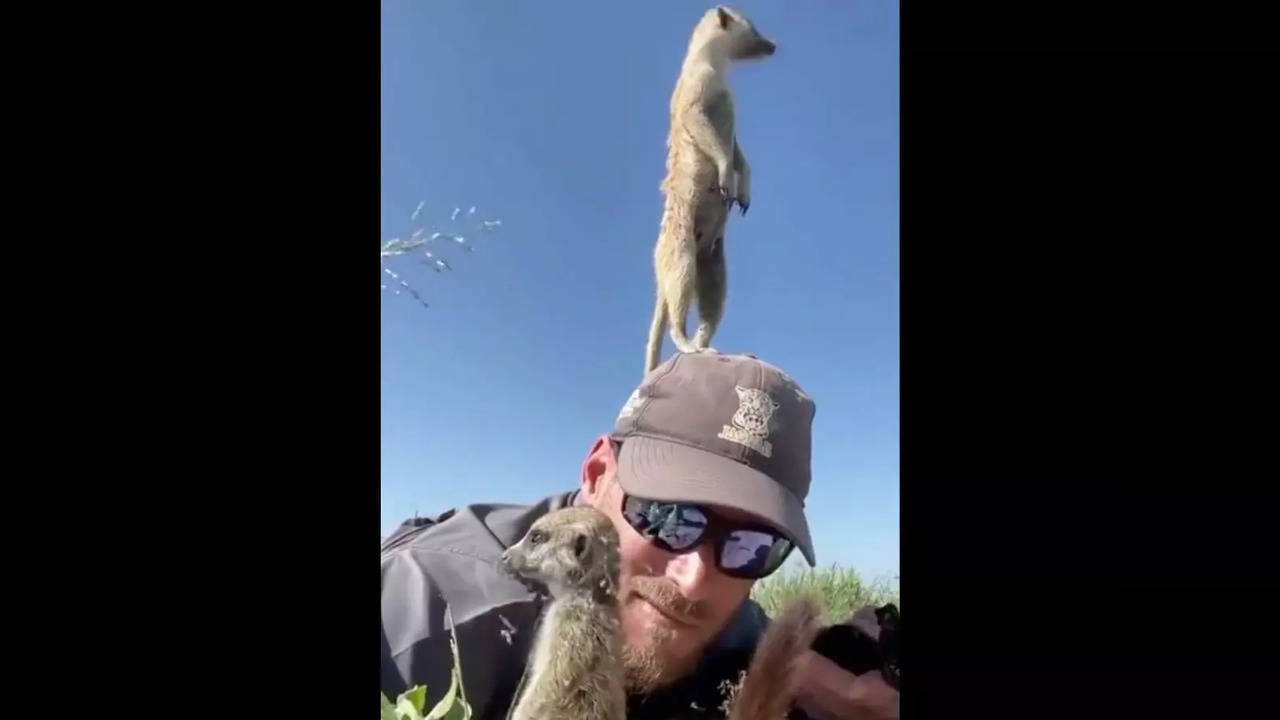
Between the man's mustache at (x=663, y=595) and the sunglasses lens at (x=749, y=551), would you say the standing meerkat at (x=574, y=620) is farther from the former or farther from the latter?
the sunglasses lens at (x=749, y=551)

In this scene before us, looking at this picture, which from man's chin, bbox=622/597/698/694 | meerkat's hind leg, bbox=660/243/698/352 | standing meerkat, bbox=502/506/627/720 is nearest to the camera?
standing meerkat, bbox=502/506/627/720

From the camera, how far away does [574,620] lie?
2025 millimetres

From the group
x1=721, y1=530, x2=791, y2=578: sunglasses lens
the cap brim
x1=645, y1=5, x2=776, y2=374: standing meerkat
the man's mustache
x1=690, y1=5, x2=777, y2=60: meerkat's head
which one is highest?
x1=690, y1=5, x2=777, y2=60: meerkat's head

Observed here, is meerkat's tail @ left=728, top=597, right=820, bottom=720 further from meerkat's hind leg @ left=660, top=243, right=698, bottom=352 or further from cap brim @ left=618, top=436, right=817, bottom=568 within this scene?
meerkat's hind leg @ left=660, top=243, right=698, bottom=352

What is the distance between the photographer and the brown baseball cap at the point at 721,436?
6.96ft

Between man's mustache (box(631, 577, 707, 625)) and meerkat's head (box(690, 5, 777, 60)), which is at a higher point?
meerkat's head (box(690, 5, 777, 60))

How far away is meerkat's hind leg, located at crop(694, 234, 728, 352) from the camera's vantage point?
227 centimetres

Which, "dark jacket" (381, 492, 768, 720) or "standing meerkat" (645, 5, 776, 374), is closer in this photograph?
"dark jacket" (381, 492, 768, 720)

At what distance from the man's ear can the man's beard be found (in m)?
0.25

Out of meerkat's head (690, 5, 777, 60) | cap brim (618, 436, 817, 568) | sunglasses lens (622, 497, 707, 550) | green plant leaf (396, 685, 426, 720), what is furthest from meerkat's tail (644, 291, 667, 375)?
green plant leaf (396, 685, 426, 720)

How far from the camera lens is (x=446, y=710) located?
1.99 m

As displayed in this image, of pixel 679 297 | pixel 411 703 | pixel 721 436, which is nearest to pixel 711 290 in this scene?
pixel 679 297

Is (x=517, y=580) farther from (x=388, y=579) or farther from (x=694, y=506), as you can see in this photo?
(x=694, y=506)
